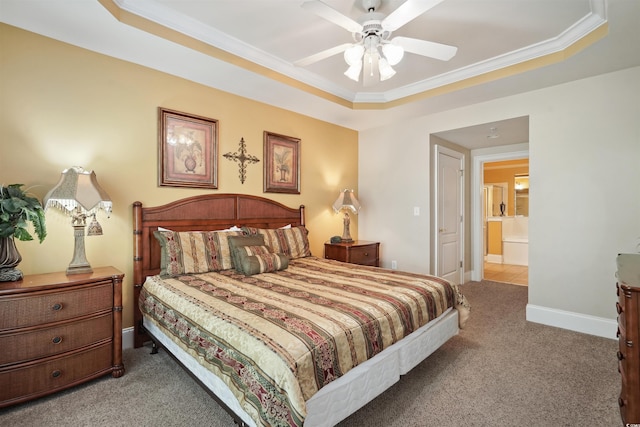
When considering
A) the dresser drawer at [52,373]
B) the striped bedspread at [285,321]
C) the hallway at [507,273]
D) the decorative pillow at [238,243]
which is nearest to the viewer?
the striped bedspread at [285,321]

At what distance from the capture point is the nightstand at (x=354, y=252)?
393 cm

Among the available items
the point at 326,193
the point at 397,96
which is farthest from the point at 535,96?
the point at 326,193

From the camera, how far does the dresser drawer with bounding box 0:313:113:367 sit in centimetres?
179

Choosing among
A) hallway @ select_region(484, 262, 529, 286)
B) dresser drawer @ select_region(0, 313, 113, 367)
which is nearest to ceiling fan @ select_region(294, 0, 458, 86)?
dresser drawer @ select_region(0, 313, 113, 367)

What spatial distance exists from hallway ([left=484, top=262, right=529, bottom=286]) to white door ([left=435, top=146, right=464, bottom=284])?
1.00m

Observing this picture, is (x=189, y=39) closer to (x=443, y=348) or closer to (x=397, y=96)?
(x=397, y=96)

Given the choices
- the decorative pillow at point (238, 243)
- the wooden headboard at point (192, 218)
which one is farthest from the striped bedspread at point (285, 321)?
the wooden headboard at point (192, 218)

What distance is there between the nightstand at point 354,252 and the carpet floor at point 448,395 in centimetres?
160

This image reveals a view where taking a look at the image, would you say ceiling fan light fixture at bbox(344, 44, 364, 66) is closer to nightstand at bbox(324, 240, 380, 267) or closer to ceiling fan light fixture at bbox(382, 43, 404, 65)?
ceiling fan light fixture at bbox(382, 43, 404, 65)

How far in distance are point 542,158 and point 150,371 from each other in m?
4.33

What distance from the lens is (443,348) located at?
2666mm

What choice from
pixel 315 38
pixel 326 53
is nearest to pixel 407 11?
pixel 326 53

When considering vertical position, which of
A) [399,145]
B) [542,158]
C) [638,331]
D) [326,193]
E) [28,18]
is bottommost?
[638,331]

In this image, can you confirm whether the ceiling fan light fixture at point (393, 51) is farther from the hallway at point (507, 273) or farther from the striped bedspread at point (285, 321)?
the hallway at point (507, 273)
